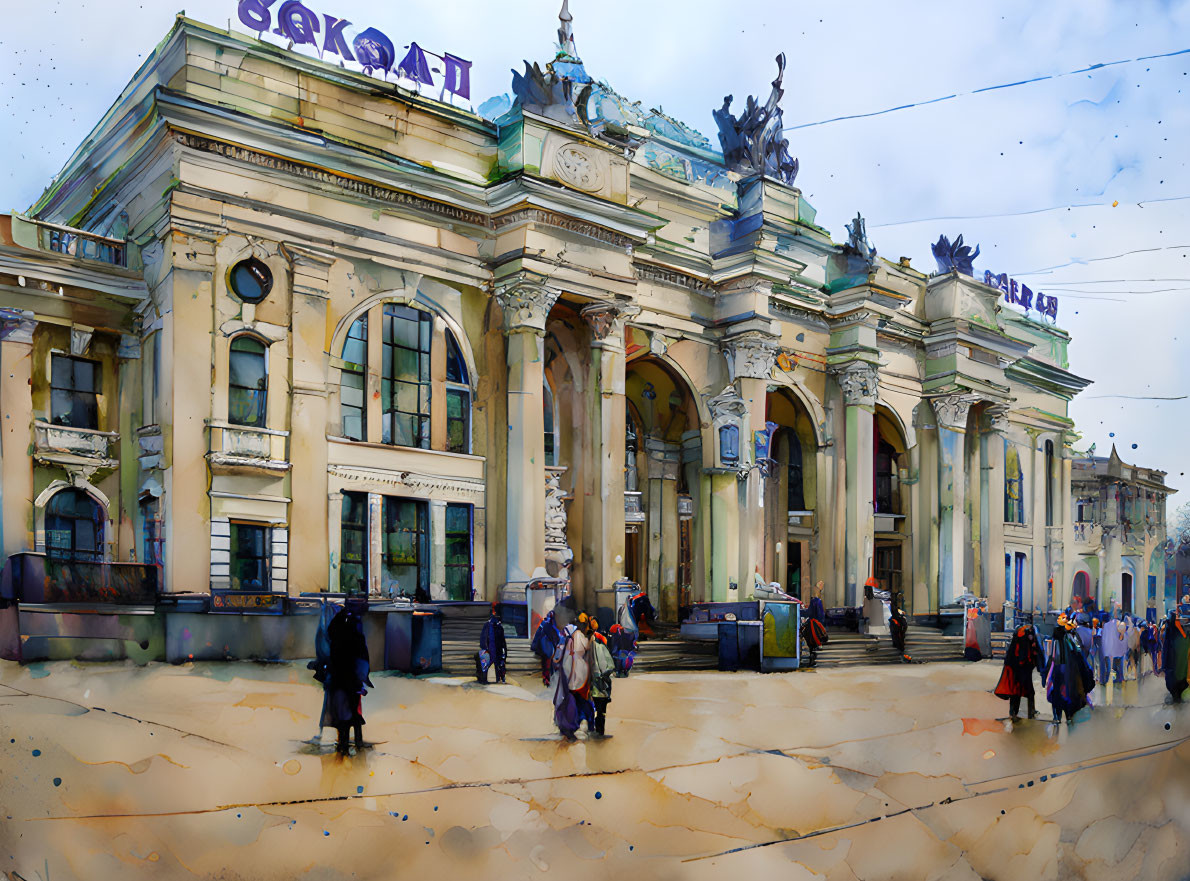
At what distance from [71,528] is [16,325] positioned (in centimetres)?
178

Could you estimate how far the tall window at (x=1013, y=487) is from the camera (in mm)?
23312

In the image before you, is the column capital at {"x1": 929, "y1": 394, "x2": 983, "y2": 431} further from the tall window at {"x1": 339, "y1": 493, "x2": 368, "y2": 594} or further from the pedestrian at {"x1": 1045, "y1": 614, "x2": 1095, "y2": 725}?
the tall window at {"x1": 339, "y1": 493, "x2": 368, "y2": 594}

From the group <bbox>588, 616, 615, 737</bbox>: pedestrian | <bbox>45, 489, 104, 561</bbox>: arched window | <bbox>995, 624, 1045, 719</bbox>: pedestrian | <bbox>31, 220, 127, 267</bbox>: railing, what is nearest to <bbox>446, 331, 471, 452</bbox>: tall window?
<bbox>31, 220, 127, 267</bbox>: railing

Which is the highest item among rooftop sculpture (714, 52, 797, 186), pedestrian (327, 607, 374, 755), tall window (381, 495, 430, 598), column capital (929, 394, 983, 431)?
rooftop sculpture (714, 52, 797, 186)

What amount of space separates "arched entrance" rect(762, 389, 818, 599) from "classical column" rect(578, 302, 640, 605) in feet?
21.2

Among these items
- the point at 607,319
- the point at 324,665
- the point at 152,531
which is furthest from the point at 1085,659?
the point at 152,531

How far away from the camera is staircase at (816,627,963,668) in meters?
19.0

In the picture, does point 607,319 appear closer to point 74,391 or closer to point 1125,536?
point 1125,536

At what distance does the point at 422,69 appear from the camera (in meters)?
12.9

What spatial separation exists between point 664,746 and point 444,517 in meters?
7.58

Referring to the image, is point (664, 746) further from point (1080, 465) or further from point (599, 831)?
point (1080, 465)

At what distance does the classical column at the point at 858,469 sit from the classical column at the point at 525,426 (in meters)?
9.44

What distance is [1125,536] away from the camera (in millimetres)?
13742

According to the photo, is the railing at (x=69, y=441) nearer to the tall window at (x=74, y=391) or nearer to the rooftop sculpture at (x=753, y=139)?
the tall window at (x=74, y=391)
